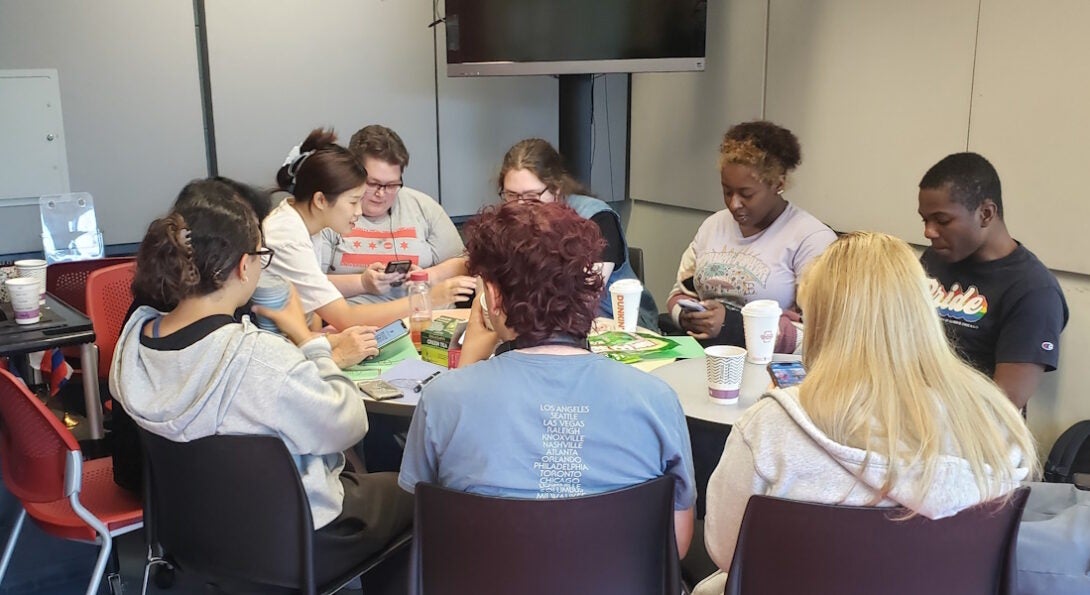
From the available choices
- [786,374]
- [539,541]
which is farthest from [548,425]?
[786,374]

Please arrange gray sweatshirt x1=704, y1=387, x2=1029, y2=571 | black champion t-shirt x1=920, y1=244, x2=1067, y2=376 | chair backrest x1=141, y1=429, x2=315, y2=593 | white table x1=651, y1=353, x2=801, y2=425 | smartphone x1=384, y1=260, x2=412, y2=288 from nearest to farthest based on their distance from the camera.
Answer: gray sweatshirt x1=704, y1=387, x2=1029, y2=571 → chair backrest x1=141, y1=429, x2=315, y2=593 → white table x1=651, y1=353, x2=801, y2=425 → black champion t-shirt x1=920, y1=244, x2=1067, y2=376 → smartphone x1=384, y1=260, x2=412, y2=288

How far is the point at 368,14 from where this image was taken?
4027 mm

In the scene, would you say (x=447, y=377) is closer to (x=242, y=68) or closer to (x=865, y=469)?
(x=865, y=469)

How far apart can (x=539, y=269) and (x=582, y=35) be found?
2602mm

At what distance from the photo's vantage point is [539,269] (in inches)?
59.2

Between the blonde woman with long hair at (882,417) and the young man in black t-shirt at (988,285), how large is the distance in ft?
2.81

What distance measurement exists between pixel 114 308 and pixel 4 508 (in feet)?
2.44

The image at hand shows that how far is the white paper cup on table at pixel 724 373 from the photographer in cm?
197

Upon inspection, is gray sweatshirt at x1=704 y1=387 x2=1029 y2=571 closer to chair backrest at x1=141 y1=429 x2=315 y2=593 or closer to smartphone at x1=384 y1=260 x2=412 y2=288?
chair backrest at x1=141 y1=429 x2=315 y2=593

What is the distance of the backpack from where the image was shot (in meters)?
2.50

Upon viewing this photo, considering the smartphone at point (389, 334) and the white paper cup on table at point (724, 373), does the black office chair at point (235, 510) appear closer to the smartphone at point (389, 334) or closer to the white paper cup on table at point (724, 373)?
the smartphone at point (389, 334)

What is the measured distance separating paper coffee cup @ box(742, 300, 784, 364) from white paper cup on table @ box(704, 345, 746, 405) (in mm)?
82

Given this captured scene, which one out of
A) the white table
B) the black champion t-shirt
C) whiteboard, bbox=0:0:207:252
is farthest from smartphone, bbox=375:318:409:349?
whiteboard, bbox=0:0:207:252

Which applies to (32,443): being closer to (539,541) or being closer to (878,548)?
(539,541)
